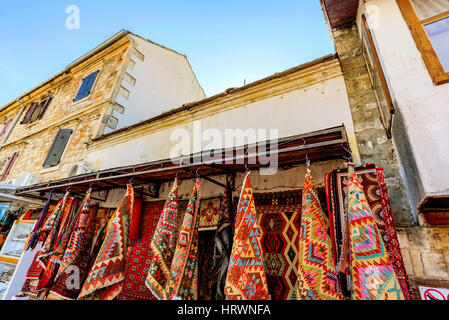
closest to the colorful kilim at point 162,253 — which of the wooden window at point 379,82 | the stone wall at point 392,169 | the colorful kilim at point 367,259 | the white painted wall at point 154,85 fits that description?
the colorful kilim at point 367,259

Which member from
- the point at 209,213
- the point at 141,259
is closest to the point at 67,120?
the point at 141,259

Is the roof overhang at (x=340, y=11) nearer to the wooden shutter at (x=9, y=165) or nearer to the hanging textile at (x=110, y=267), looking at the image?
the hanging textile at (x=110, y=267)

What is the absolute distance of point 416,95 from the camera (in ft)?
6.87

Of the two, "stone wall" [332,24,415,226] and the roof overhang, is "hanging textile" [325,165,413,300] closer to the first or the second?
"stone wall" [332,24,415,226]

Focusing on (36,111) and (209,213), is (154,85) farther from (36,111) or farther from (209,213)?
(209,213)

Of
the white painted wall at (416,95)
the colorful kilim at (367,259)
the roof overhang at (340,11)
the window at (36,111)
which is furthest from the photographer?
the window at (36,111)

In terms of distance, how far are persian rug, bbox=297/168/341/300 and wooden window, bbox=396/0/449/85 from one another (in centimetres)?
190

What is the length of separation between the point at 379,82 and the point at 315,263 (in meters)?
2.44

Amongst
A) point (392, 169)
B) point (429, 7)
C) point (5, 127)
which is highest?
point (5, 127)

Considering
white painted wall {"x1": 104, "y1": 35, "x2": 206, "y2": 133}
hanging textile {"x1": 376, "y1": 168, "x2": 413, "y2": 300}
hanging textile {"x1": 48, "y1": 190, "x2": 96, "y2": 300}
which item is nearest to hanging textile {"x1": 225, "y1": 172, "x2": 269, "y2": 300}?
hanging textile {"x1": 376, "y1": 168, "x2": 413, "y2": 300}

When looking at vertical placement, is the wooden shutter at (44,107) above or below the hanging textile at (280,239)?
above

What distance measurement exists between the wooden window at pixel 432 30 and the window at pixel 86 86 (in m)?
9.69

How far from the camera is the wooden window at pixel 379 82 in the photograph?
2375 millimetres

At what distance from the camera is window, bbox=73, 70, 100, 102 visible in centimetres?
829
